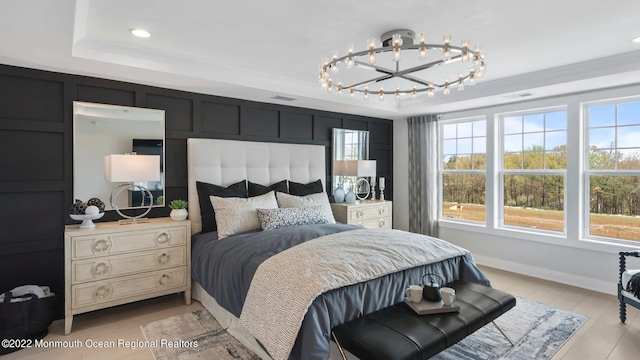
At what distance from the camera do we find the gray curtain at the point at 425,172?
5.41 meters

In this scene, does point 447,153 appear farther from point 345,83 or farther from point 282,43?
point 282,43

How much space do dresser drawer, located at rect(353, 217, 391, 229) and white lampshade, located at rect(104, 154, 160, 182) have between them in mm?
2690

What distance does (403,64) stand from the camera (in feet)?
11.2

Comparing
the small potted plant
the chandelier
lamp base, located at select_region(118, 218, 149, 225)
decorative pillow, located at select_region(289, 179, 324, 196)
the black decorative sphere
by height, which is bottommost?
lamp base, located at select_region(118, 218, 149, 225)

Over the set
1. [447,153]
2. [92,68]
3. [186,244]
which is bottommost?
[186,244]

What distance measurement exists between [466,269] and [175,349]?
245cm

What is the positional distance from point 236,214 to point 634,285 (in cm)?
357

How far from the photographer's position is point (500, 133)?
4.86 meters

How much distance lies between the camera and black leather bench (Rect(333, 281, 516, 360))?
1.82 m

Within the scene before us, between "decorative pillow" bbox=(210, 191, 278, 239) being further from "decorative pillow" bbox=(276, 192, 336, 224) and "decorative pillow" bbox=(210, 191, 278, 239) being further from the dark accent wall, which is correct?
the dark accent wall

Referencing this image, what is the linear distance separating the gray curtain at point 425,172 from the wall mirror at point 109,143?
382 centimetres

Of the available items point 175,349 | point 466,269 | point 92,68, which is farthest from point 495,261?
point 92,68

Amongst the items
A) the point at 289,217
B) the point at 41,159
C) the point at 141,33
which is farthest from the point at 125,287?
the point at 141,33

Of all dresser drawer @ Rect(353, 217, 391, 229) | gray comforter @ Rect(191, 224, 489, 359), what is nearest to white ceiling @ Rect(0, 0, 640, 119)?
gray comforter @ Rect(191, 224, 489, 359)
